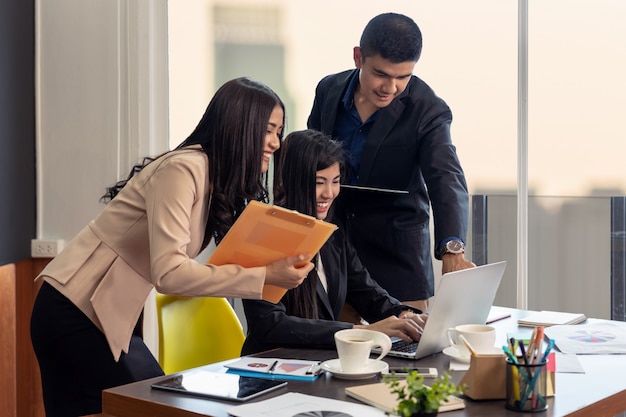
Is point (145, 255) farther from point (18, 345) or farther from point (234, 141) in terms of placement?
point (18, 345)

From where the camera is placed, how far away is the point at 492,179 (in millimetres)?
3998

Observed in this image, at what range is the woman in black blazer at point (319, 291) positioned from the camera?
1972 mm

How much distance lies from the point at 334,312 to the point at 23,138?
1.75 meters

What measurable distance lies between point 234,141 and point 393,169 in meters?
0.97

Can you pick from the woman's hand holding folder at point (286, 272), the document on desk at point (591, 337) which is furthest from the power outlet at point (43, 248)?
the document on desk at point (591, 337)

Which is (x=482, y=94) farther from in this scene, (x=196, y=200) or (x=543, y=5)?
(x=196, y=200)

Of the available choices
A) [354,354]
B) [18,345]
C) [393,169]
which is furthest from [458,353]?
[18,345]

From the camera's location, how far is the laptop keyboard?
1.88 m

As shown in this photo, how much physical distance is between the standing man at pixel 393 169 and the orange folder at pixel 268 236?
0.80 meters

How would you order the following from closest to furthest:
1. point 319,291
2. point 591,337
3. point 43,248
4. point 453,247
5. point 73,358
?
point 73,358, point 591,337, point 319,291, point 453,247, point 43,248

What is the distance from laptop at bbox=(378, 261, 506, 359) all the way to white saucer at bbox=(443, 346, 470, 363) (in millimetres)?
27

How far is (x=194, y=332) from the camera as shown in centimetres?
231

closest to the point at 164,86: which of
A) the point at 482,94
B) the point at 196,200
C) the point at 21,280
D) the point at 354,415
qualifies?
the point at 21,280

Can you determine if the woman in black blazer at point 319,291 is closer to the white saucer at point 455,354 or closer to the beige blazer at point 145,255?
the white saucer at point 455,354
